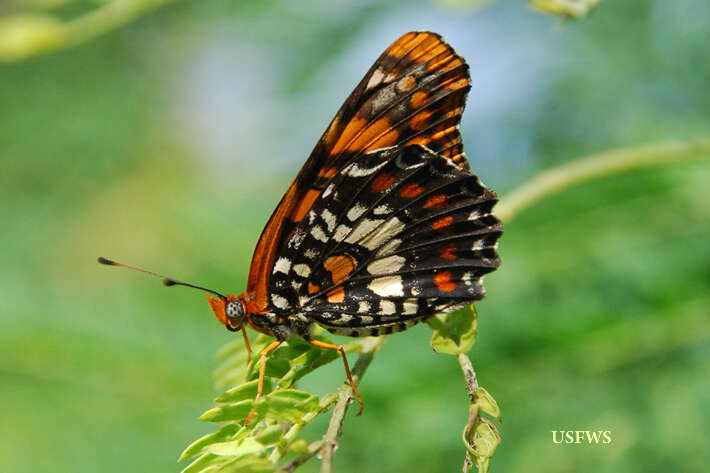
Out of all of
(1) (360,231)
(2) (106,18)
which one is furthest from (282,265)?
(2) (106,18)

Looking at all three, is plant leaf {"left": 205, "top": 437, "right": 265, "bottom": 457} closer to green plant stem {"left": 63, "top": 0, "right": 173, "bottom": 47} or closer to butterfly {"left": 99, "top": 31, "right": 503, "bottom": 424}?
butterfly {"left": 99, "top": 31, "right": 503, "bottom": 424}

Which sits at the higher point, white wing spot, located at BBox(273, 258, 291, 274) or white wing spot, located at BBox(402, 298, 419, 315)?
→ white wing spot, located at BBox(273, 258, 291, 274)

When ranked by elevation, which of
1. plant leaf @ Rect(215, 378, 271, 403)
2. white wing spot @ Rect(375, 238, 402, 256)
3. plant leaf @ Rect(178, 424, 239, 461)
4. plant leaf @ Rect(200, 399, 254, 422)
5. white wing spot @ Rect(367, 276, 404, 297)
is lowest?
plant leaf @ Rect(178, 424, 239, 461)

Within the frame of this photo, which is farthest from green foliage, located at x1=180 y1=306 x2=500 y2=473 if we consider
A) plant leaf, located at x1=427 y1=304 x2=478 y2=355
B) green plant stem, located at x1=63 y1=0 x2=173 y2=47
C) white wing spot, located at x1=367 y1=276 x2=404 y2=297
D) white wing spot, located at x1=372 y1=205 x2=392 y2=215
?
green plant stem, located at x1=63 y1=0 x2=173 y2=47

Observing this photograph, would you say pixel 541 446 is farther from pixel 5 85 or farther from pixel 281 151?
pixel 5 85

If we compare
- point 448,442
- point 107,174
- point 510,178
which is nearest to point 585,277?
point 510,178

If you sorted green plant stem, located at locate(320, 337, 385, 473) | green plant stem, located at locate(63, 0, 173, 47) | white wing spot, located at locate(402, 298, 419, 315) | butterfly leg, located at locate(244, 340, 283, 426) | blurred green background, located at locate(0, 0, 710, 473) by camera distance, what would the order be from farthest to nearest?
green plant stem, located at locate(63, 0, 173, 47) → blurred green background, located at locate(0, 0, 710, 473) → white wing spot, located at locate(402, 298, 419, 315) → butterfly leg, located at locate(244, 340, 283, 426) → green plant stem, located at locate(320, 337, 385, 473)

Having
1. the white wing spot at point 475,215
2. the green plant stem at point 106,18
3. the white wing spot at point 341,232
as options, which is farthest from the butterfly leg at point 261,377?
the green plant stem at point 106,18
